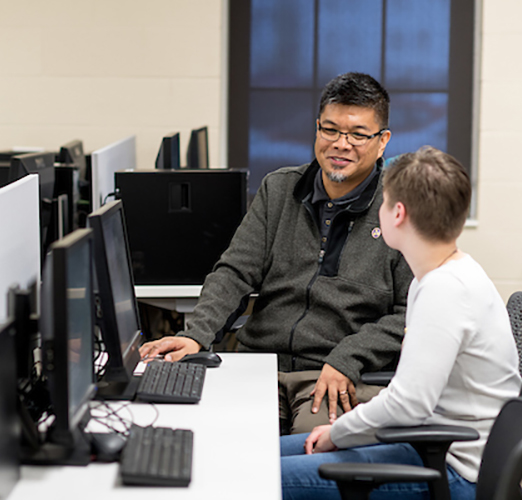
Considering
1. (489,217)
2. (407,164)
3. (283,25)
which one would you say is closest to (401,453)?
(407,164)

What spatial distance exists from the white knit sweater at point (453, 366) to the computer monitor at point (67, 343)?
528 millimetres

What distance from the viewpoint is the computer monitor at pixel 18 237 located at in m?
1.35

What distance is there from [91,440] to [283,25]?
3053 millimetres

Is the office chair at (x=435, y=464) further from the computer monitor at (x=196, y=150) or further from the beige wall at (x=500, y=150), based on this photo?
the beige wall at (x=500, y=150)

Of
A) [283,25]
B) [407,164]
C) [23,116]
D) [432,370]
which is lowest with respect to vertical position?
[432,370]

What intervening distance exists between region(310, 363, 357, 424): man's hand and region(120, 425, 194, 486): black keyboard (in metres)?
0.59

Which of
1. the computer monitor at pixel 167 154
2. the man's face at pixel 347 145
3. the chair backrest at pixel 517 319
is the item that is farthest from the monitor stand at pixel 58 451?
the computer monitor at pixel 167 154

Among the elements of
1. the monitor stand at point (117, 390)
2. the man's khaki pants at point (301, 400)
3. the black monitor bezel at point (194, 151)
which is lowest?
the man's khaki pants at point (301, 400)

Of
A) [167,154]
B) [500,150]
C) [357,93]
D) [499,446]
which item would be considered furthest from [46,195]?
[500,150]

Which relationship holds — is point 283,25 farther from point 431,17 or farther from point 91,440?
point 91,440

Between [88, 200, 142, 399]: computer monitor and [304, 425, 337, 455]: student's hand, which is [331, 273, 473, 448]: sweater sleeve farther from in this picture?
[88, 200, 142, 399]: computer monitor

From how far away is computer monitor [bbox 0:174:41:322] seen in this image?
4.42 feet

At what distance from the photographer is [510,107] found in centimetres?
371

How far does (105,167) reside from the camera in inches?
114
